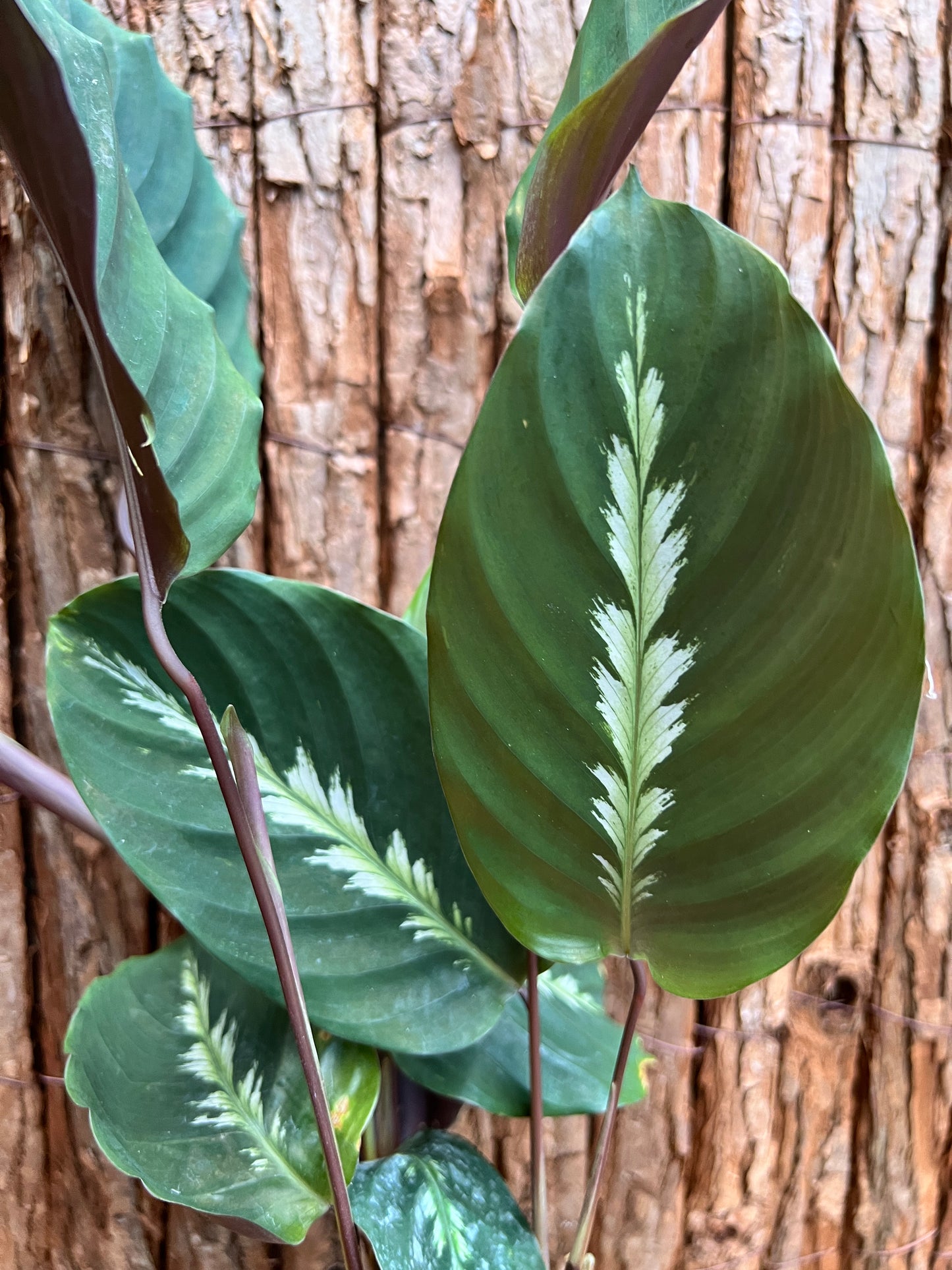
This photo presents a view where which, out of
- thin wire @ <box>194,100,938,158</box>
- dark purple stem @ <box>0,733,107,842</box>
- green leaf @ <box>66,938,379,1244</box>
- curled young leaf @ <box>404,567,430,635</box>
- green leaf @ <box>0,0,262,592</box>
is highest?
thin wire @ <box>194,100,938,158</box>

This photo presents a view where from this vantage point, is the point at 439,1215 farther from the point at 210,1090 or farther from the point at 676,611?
the point at 676,611

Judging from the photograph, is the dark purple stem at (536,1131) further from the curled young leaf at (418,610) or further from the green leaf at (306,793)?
the curled young leaf at (418,610)

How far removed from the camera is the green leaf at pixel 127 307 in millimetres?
359

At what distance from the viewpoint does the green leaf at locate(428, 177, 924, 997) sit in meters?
0.30

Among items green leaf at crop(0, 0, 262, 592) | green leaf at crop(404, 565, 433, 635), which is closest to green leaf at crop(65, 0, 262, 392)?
green leaf at crop(0, 0, 262, 592)

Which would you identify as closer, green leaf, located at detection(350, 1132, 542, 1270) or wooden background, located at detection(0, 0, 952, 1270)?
green leaf, located at detection(350, 1132, 542, 1270)

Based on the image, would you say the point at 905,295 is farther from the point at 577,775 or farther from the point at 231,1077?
the point at 231,1077

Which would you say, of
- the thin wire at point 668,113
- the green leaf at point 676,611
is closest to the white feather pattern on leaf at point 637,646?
the green leaf at point 676,611

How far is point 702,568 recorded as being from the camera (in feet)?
1.08

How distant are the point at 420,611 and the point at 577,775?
0.27 m

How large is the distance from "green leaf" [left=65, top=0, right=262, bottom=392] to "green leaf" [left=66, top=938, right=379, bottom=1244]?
1.54 ft

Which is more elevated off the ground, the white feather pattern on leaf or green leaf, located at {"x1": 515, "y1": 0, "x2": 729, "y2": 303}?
green leaf, located at {"x1": 515, "y1": 0, "x2": 729, "y2": 303}

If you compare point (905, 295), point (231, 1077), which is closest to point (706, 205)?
point (905, 295)

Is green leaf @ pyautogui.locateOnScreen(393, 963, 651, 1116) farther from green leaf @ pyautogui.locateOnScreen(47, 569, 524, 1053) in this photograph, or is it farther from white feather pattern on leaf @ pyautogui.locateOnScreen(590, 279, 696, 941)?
white feather pattern on leaf @ pyautogui.locateOnScreen(590, 279, 696, 941)
